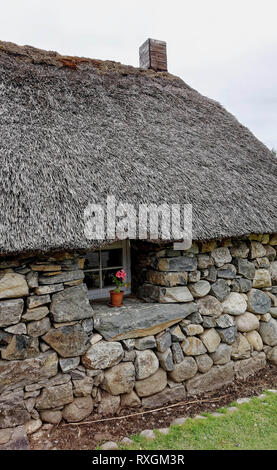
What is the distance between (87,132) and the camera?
157 inches

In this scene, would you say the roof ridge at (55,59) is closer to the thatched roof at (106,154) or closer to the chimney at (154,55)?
the thatched roof at (106,154)

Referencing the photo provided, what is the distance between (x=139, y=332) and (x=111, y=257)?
115cm

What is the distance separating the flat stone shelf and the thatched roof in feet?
3.00

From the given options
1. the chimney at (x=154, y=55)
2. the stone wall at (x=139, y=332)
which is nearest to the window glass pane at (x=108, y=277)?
the stone wall at (x=139, y=332)

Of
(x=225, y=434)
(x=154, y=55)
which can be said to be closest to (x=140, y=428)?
(x=225, y=434)

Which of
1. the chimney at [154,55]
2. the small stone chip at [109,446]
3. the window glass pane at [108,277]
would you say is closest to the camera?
the small stone chip at [109,446]

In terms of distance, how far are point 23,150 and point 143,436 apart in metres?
3.08

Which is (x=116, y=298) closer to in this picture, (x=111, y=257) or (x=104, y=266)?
(x=104, y=266)

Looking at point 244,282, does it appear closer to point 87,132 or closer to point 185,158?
point 185,158

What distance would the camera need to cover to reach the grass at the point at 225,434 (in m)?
2.96

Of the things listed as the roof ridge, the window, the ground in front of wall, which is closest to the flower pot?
the window

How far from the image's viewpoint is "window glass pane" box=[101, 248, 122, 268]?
13.6ft

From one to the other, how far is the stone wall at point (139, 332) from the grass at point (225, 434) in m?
0.46

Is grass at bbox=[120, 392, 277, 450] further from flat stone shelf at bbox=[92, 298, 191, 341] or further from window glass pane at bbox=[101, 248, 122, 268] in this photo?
window glass pane at bbox=[101, 248, 122, 268]
